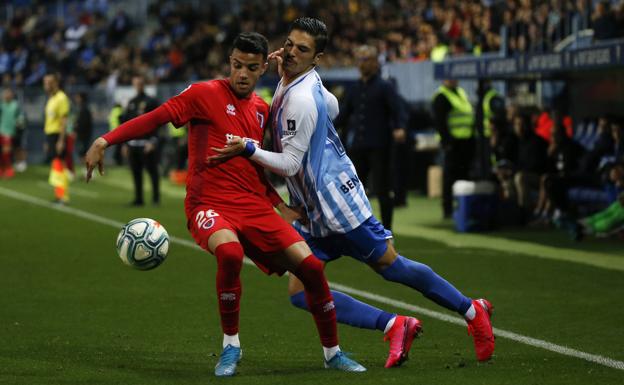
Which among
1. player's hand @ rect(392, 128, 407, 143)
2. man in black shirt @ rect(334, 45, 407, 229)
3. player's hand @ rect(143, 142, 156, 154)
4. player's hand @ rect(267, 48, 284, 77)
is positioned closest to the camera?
player's hand @ rect(267, 48, 284, 77)

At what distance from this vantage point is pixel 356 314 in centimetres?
738

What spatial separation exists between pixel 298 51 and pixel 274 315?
10.2 ft

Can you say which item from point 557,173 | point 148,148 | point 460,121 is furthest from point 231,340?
point 148,148

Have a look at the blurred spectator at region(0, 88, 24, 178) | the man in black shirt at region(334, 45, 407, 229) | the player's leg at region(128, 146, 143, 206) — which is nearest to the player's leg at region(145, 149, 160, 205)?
the player's leg at region(128, 146, 143, 206)

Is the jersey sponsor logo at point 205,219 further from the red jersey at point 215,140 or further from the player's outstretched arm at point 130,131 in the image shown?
the player's outstretched arm at point 130,131

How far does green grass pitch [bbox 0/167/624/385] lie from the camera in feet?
23.8

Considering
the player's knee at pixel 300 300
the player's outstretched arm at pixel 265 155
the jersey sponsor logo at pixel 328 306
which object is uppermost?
the player's outstretched arm at pixel 265 155

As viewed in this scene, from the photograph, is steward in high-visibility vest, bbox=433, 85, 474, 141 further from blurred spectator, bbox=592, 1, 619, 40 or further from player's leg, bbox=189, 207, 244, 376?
player's leg, bbox=189, 207, 244, 376

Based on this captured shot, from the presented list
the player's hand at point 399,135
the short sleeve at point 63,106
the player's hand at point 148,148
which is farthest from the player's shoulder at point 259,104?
the short sleeve at point 63,106

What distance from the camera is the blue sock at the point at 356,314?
24.1 ft

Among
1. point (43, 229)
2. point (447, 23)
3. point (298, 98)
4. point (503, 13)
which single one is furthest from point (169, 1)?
point (298, 98)

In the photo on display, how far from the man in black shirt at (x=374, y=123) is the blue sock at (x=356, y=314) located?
738cm

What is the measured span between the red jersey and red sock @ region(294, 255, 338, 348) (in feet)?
1.50

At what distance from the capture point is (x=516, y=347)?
8148 mm
